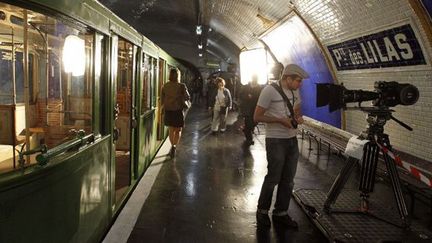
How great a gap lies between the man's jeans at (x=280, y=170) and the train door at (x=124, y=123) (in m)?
1.84

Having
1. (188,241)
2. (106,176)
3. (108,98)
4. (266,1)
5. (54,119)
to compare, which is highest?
(266,1)

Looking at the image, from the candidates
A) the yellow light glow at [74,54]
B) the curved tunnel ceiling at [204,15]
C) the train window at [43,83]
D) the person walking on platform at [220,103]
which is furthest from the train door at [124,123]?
the curved tunnel ceiling at [204,15]

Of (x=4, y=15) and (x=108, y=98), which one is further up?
(x=4, y=15)

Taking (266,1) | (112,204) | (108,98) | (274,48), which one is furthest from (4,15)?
(274,48)

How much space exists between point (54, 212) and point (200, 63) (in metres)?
33.1

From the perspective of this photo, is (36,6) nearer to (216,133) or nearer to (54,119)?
(54,119)

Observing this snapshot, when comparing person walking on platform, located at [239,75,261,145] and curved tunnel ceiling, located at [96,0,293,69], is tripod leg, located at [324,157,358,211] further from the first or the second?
person walking on platform, located at [239,75,261,145]

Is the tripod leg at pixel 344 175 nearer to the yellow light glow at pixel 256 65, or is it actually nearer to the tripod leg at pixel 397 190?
the tripod leg at pixel 397 190

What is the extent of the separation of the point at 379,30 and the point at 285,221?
3404 mm

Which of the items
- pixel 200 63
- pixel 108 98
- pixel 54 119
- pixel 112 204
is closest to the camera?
pixel 108 98

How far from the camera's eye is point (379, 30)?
5.98m

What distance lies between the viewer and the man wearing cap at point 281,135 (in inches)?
177

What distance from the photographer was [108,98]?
394cm

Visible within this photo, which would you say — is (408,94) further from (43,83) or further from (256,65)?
(256,65)
